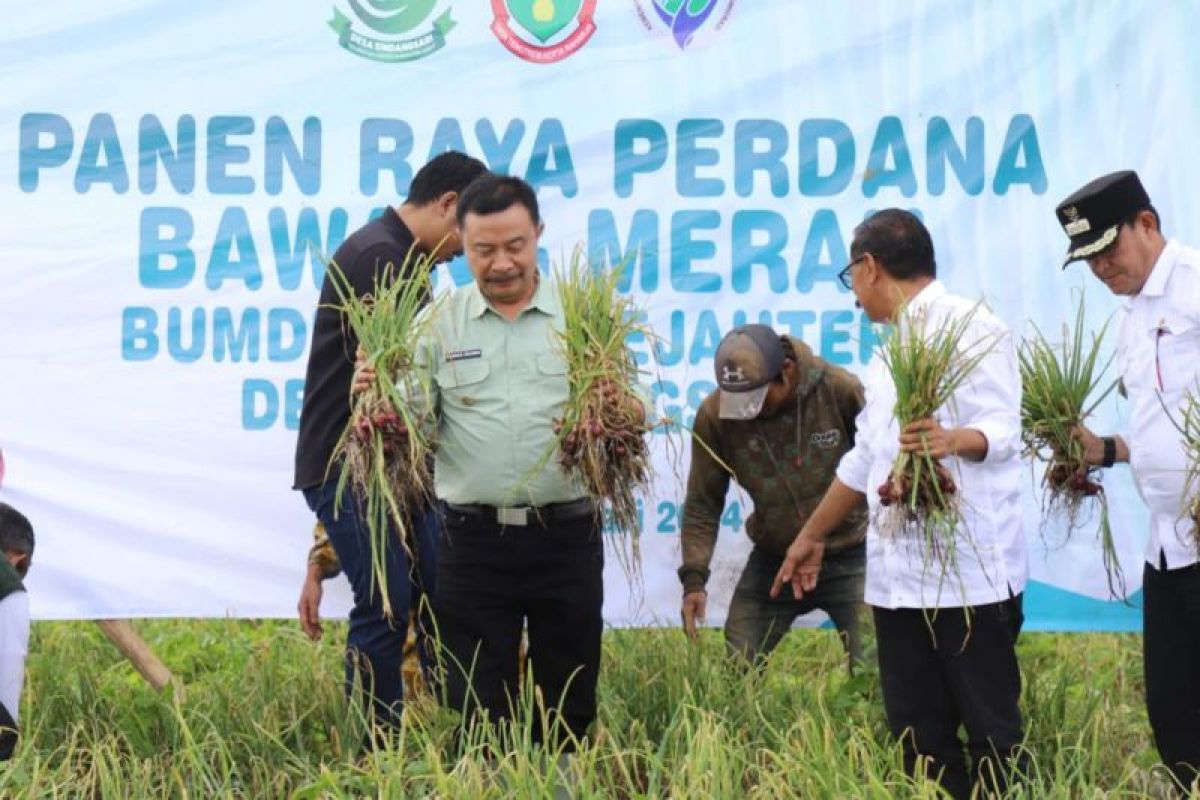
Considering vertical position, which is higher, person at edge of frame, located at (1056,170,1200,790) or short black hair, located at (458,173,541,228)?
short black hair, located at (458,173,541,228)

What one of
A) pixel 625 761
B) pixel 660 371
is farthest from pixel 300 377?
pixel 625 761

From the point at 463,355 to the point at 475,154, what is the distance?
1.10 meters

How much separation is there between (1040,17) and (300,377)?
8.30ft

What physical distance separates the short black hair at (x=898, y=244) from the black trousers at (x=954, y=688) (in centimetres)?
85

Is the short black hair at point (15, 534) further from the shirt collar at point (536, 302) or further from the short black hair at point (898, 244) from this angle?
the short black hair at point (898, 244)

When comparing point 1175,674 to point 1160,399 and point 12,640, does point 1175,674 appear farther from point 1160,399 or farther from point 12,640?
point 12,640

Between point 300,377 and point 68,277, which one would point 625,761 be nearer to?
point 300,377

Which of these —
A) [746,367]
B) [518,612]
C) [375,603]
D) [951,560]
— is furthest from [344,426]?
[951,560]

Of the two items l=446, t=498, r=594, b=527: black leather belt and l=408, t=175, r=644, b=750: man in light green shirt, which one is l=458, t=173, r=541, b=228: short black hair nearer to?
l=408, t=175, r=644, b=750: man in light green shirt

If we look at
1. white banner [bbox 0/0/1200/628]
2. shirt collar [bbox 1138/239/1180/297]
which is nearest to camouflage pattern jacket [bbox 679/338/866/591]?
white banner [bbox 0/0/1200/628]

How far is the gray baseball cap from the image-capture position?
4969 mm

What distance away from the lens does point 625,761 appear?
15.3 feet

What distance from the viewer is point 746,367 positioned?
4965 mm

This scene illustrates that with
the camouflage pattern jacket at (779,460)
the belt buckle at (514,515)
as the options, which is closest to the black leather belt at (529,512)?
the belt buckle at (514,515)
